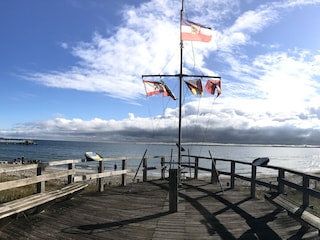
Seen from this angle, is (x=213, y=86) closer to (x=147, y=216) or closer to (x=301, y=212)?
(x=147, y=216)

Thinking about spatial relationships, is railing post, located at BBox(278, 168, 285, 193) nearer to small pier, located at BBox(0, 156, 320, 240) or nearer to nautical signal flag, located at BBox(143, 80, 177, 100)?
small pier, located at BBox(0, 156, 320, 240)

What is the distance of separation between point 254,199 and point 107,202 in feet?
15.0

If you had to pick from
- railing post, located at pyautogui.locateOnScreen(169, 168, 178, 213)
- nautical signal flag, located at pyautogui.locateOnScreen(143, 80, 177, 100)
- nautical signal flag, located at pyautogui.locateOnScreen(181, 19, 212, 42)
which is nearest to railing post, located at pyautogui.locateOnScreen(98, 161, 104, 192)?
nautical signal flag, located at pyautogui.locateOnScreen(143, 80, 177, 100)

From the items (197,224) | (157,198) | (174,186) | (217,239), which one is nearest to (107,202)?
(157,198)

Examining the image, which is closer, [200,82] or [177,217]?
[177,217]

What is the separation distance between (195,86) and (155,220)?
21.5 ft

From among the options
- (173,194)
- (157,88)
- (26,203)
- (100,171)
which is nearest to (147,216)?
(173,194)

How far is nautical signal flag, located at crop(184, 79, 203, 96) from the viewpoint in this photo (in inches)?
504

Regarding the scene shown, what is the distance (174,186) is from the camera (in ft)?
27.2

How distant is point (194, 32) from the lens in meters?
12.4

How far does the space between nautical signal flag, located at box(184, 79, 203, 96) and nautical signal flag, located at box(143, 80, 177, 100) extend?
73 cm

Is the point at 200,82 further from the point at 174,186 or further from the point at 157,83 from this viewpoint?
the point at 174,186

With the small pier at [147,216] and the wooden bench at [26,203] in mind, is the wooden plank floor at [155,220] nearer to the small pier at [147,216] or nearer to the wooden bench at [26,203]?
the small pier at [147,216]

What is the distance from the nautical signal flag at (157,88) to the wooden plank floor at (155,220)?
13.4 ft
